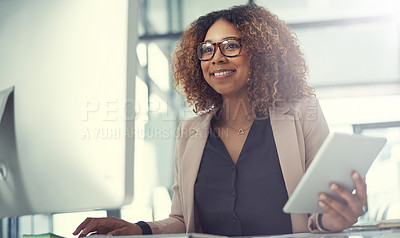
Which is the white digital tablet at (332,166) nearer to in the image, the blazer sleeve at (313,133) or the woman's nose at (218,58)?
the blazer sleeve at (313,133)

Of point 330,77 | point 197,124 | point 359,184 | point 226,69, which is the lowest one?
point 359,184

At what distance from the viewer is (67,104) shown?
44 centimetres

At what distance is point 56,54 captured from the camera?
448 mm

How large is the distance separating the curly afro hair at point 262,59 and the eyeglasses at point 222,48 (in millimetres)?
27

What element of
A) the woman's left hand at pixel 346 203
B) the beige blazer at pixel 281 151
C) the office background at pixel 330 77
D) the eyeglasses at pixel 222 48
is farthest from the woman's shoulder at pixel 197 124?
the office background at pixel 330 77

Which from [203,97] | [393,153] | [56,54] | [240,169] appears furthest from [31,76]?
[393,153]

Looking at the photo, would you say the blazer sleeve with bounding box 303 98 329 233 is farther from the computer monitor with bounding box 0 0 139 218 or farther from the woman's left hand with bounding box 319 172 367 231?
the computer monitor with bounding box 0 0 139 218

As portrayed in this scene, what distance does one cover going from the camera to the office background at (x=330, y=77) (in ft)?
8.64

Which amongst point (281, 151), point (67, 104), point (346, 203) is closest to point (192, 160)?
point (281, 151)

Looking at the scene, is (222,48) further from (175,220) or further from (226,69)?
(175,220)

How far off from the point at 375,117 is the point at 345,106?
0.81ft

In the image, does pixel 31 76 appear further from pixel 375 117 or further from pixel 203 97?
pixel 375 117

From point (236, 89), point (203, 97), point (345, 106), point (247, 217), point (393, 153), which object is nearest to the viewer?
point (247, 217)

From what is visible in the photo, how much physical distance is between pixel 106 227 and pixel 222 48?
1.68ft
